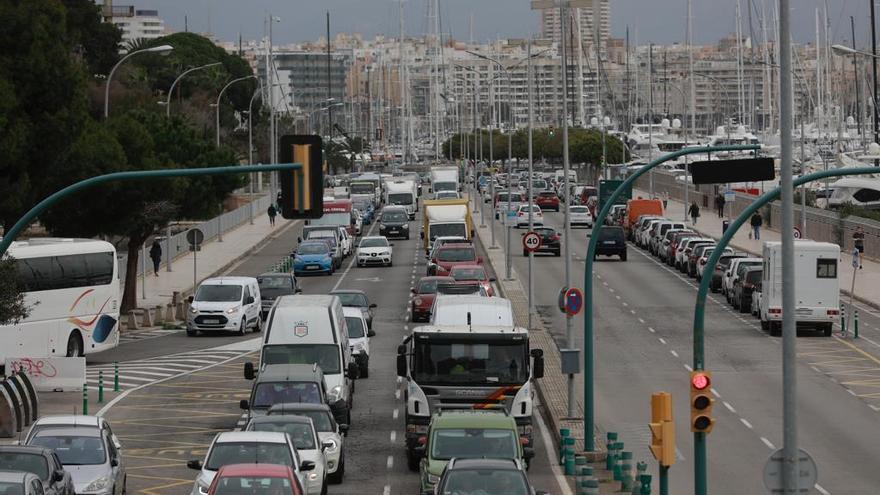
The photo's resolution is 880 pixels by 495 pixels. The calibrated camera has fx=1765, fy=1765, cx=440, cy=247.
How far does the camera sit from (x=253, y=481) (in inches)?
871

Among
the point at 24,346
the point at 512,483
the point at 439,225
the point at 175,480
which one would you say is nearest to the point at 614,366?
the point at 24,346

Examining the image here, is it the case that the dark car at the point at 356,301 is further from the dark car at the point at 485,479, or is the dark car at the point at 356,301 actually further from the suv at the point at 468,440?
the dark car at the point at 485,479

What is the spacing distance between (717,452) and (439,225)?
43.8 metres

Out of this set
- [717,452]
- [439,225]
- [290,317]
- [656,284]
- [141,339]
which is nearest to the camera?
[717,452]

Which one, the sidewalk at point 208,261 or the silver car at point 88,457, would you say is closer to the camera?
the silver car at point 88,457

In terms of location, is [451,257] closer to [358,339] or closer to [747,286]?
[747,286]

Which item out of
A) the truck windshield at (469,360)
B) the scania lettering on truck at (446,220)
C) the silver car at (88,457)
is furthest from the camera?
the scania lettering on truck at (446,220)

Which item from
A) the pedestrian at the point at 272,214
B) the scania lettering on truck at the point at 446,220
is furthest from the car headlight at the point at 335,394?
the pedestrian at the point at 272,214

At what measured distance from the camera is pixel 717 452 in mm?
30516

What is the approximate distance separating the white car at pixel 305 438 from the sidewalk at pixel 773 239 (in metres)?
33.2

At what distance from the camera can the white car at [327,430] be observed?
90.7ft

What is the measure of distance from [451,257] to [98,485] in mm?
37098

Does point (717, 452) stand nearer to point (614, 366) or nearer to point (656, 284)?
point (614, 366)

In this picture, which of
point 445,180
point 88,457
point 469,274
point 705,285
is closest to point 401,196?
point 445,180
